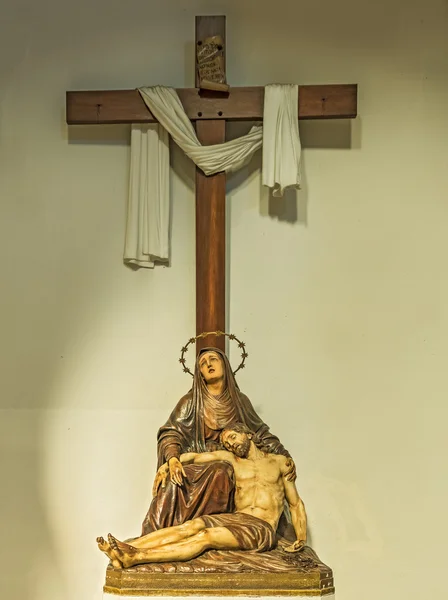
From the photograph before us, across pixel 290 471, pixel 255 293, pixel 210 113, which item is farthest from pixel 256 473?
pixel 210 113

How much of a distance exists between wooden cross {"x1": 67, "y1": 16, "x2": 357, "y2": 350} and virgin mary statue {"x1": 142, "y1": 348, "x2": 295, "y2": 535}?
0.35 m

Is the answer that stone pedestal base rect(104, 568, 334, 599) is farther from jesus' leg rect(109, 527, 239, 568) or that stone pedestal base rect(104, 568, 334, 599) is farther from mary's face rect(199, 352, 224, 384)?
mary's face rect(199, 352, 224, 384)

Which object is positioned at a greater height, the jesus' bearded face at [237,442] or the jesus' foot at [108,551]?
the jesus' bearded face at [237,442]

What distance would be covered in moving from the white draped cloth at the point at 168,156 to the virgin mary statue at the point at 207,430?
776 millimetres

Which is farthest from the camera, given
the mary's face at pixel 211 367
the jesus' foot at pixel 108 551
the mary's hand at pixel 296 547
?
the mary's face at pixel 211 367

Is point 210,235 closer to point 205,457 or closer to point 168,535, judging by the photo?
point 205,457

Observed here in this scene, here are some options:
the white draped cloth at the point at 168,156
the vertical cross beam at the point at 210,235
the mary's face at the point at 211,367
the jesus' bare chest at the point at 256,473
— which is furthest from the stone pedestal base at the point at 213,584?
the white draped cloth at the point at 168,156

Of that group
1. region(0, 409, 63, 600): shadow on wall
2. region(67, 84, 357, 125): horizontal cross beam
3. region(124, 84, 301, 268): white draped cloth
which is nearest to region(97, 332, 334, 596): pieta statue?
region(124, 84, 301, 268): white draped cloth

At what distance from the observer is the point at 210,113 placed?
540cm

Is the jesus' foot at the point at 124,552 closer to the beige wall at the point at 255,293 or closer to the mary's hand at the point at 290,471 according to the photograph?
the mary's hand at the point at 290,471

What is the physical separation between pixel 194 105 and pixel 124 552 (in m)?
2.30

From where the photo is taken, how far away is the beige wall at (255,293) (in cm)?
533

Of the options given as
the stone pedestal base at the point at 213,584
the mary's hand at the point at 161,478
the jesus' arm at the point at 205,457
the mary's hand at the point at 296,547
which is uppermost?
the jesus' arm at the point at 205,457

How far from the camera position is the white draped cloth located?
17.3ft
